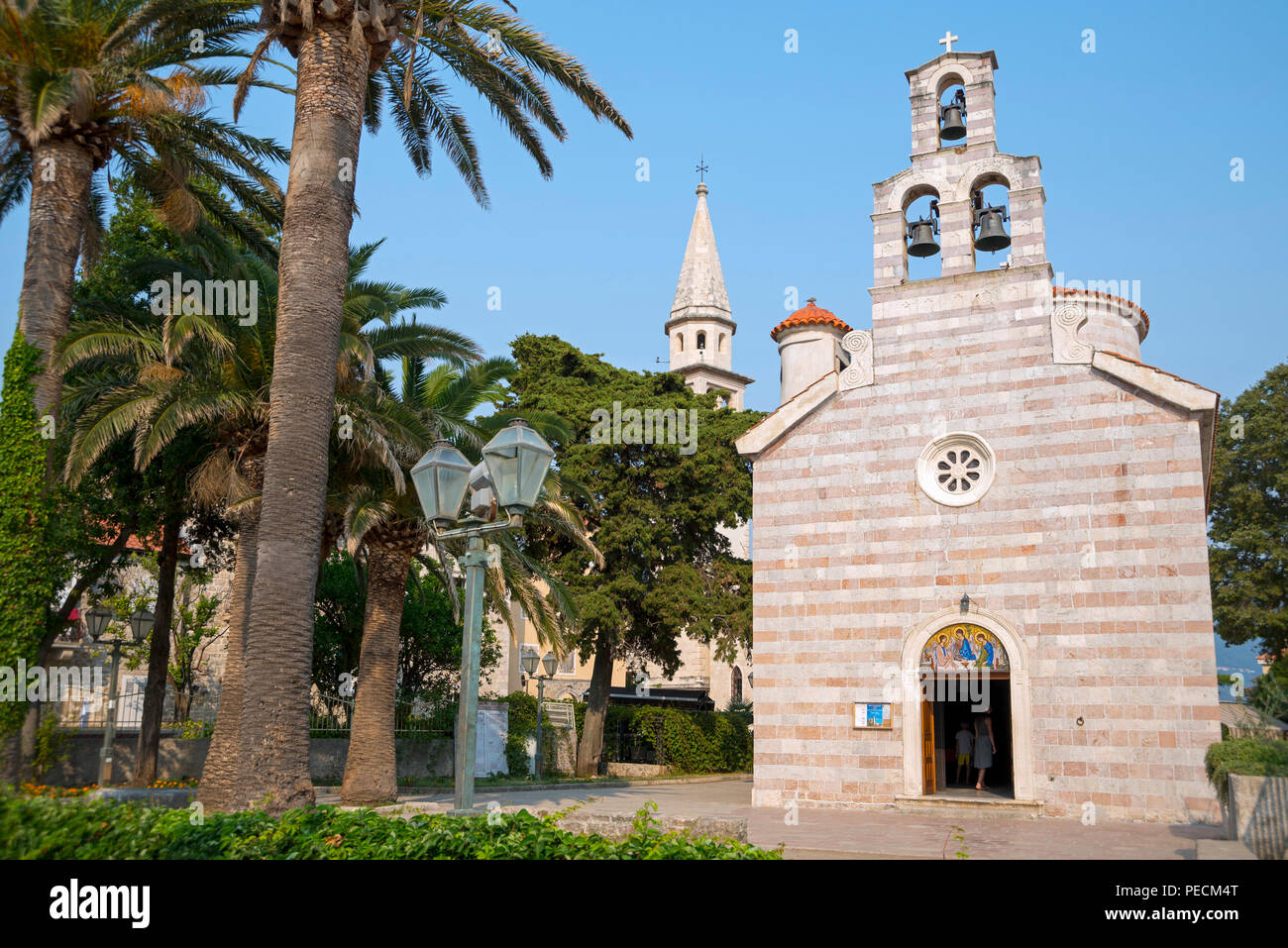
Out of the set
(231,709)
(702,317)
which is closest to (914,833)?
(231,709)

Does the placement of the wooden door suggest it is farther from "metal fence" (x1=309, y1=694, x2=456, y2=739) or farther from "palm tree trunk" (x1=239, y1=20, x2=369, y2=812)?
"metal fence" (x1=309, y1=694, x2=456, y2=739)

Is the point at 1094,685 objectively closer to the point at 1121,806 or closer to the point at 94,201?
the point at 1121,806

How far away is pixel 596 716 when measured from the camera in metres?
31.5

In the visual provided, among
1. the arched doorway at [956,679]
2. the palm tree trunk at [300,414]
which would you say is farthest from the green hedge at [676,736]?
the palm tree trunk at [300,414]

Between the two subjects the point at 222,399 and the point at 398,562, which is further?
the point at 398,562

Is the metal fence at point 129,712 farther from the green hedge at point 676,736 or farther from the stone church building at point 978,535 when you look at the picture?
the green hedge at point 676,736

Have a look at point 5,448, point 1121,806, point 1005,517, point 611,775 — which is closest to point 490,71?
point 5,448

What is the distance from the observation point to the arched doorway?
57.7 ft

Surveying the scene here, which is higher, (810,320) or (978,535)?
(810,320)

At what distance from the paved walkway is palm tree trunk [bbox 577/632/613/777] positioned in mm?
10334

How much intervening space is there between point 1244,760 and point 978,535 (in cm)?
678

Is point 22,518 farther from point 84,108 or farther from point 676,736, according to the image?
point 676,736

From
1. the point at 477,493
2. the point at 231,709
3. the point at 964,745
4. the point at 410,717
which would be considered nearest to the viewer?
the point at 477,493

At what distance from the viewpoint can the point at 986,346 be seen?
19375 millimetres
